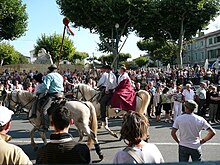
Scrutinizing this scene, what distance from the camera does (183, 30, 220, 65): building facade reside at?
72250 mm

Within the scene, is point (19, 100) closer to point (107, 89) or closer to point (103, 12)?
point (107, 89)

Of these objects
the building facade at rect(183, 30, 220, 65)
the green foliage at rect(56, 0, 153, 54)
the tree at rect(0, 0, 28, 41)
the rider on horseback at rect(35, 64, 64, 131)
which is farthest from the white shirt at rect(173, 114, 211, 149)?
the building facade at rect(183, 30, 220, 65)

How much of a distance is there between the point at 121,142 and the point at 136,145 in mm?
6011

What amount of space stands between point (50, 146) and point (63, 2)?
1102 inches

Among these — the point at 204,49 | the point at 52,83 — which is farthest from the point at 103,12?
the point at 204,49

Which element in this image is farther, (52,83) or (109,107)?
(109,107)

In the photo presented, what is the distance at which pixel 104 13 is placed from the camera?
2830 centimetres

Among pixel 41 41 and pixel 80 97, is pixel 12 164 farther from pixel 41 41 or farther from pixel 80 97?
pixel 41 41

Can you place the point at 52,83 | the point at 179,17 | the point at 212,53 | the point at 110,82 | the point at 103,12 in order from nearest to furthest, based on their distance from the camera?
the point at 52,83 < the point at 110,82 < the point at 103,12 < the point at 179,17 < the point at 212,53

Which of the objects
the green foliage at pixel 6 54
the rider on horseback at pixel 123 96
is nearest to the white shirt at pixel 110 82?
the rider on horseback at pixel 123 96

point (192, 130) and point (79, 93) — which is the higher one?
point (79, 93)

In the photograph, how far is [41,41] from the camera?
185 feet

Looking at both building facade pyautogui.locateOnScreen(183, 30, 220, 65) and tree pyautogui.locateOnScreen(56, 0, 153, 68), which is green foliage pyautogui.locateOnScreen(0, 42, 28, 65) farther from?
building facade pyautogui.locateOnScreen(183, 30, 220, 65)

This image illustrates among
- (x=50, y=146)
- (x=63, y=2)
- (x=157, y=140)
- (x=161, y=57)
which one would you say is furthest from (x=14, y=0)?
(x=161, y=57)
